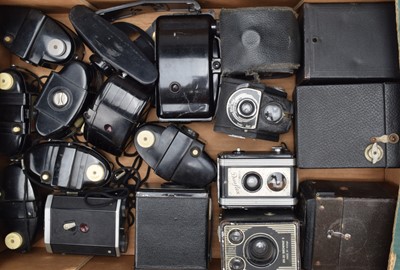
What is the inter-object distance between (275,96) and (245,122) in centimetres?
14

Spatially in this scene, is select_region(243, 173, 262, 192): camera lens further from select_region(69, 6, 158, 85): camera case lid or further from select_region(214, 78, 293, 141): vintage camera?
select_region(69, 6, 158, 85): camera case lid

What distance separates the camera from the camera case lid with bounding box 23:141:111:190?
1.78 meters

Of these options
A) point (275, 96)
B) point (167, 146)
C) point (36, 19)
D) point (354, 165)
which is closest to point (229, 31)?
point (275, 96)

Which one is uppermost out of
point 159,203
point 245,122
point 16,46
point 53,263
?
point 16,46

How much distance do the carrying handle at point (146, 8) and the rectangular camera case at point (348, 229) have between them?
2.74 ft

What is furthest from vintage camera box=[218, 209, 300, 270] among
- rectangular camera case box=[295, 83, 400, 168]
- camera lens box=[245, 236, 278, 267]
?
rectangular camera case box=[295, 83, 400, 168]

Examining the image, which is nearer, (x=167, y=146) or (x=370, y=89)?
(x=370, y=89)

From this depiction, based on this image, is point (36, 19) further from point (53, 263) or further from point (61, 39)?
point (53, 263)

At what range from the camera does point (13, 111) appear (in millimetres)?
1772

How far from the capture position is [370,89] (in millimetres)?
1562

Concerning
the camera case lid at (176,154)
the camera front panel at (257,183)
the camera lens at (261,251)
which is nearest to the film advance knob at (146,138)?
the camera case lid at (176,154)

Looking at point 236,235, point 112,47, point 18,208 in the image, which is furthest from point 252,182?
point 18,208

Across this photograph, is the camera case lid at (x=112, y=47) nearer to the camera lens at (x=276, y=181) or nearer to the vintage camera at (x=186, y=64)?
the vintage camera at (x=186, y=64)

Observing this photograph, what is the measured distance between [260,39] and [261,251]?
72 cm
